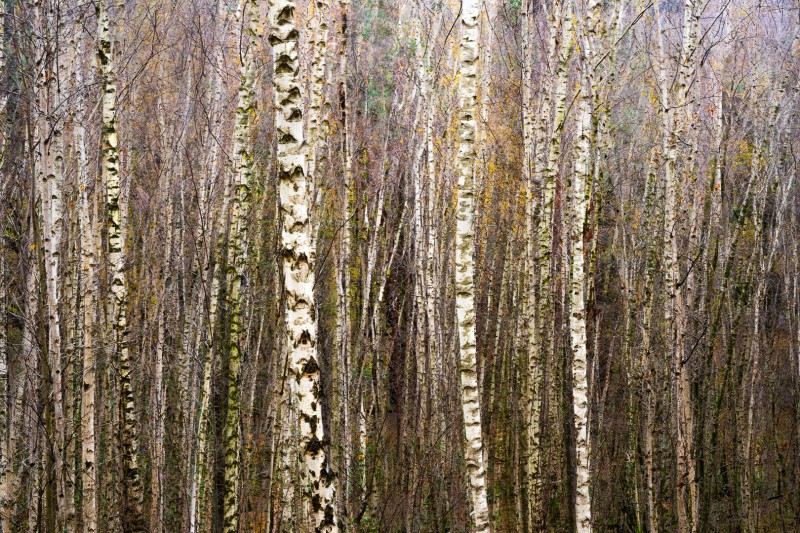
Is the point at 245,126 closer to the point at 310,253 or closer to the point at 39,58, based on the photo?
the point at 39,58

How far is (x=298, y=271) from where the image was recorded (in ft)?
14.0

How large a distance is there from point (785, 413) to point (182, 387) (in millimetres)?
16889

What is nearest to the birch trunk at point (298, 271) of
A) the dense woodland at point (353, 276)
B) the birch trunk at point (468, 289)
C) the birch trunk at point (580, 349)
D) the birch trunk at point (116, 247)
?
the dense woodland at point (353, 276)

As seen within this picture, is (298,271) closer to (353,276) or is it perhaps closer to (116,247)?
(116,247)

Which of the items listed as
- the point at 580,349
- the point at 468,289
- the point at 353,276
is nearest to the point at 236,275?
the point at 468,289

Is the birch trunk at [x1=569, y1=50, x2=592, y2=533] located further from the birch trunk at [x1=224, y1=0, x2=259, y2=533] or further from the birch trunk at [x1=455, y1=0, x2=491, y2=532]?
the birch trunk at [x1=224, y1=0, x2=259, y2=533]

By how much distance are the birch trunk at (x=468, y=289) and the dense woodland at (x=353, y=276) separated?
0.02 metres

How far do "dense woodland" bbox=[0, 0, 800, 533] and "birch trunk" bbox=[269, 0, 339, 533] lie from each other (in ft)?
0.05

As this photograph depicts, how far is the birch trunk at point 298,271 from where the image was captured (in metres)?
4.22

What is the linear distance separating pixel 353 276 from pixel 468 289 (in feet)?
26.8

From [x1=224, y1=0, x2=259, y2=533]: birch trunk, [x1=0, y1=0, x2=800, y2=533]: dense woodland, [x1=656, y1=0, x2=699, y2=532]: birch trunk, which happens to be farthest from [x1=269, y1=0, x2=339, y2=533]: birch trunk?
[x1=656, y1=0, x2=699, y2=532]: birch trunk

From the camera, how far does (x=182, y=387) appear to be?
35.6ft

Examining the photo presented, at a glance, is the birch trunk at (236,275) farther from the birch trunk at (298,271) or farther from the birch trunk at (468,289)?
the birch trunk at (298,271)

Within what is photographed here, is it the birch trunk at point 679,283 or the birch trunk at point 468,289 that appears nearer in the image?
the birch trunk at point 468,289
